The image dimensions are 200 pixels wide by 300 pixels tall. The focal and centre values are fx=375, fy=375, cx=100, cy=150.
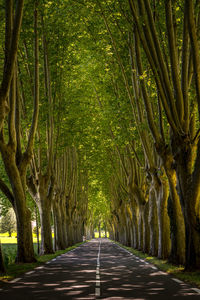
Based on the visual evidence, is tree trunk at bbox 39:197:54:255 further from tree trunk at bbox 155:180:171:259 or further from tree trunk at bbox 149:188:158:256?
tree trunk at bbox 155:180:171:259

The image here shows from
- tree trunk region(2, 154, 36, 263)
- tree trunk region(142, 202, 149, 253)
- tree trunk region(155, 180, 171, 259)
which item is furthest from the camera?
tree trunk region(142, 202, 149, 253)

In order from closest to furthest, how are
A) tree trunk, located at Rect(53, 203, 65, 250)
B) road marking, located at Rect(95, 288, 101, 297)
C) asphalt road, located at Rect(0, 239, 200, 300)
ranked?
asphalt road, located at Rect(0, 239, 200, 300) → road marking, located at Rect(95, 288, 101, 297) → tree trunk, located at Rect(53, 203, 65, 250)

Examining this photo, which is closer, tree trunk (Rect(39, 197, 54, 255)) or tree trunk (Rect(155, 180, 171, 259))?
tree trunk (Rect(155, 180, 171, 259))

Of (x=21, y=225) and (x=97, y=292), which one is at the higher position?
(x=21, y=225)

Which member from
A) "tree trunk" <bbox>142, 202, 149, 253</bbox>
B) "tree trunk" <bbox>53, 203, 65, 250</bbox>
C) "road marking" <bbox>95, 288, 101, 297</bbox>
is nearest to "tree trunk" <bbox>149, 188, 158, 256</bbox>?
"tree trunk" <bbox>142, 202, 149, 253</bbox>

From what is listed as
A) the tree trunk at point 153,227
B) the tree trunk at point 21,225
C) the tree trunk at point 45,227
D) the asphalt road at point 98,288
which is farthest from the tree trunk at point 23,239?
the tree trunk at point 153,227

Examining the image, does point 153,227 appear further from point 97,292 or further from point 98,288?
point 97,292

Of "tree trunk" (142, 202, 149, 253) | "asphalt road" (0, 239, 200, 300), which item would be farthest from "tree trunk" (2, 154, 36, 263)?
"tree trunk" (142, 202, 149, 253)

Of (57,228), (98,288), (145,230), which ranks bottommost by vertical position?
(98,288)

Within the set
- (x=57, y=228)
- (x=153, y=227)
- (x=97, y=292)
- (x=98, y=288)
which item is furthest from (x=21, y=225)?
(x=57, y=228)

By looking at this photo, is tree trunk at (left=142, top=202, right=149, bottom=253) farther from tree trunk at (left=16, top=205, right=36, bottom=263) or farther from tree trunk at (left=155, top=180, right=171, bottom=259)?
tree trunk at (left=16, top=205, right=36, bottom=263)

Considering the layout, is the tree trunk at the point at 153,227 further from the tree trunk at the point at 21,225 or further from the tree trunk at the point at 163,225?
the tree trunk at the point at 21,225

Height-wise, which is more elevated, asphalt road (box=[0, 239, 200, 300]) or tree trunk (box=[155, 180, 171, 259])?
tree trunk (box=[155, 180, 171, 259])

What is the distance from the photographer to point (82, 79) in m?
26.2
